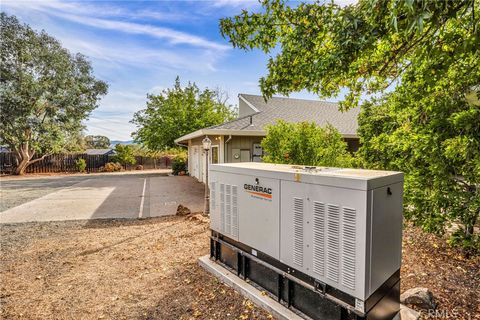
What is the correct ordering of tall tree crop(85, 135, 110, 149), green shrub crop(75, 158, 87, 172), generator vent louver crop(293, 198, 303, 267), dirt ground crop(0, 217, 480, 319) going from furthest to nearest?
tall tree crop(85, 135, 110, 149)
green shrub crop(75, 158, 87, 172)
dirt ground crop(0, 217, 480, 319)
generator vent louver crop(293, 198, 303, 267)

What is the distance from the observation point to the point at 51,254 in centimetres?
453

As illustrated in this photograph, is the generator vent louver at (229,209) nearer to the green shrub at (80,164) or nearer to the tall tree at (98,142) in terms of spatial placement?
the green shrub at (80,164)

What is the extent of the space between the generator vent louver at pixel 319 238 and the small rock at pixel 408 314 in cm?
110

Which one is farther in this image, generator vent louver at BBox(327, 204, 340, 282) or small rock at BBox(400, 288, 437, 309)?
small rock at BBox(400, 288, 437, 309)

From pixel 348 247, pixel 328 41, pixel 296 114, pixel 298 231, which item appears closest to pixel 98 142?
pixel 296 114

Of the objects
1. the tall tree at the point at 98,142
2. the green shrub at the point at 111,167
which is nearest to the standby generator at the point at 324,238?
the green shrub at the point at 111,167

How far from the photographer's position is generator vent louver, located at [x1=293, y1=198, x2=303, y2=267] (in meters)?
2.45

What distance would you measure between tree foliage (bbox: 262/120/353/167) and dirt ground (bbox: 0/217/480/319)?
2.36 m

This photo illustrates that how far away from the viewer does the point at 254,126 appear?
1056 cm

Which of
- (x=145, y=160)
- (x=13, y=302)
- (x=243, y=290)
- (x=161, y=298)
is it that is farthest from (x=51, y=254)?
(x=145, y=160)

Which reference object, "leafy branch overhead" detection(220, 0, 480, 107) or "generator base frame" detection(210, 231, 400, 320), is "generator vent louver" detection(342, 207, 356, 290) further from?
"leafy branch overhead" detection(220, 0, 480, 107)

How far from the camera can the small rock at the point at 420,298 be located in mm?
2750

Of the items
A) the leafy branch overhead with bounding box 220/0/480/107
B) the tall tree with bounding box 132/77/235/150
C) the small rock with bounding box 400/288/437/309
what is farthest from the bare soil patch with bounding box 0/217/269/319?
the tall tree with bounding box 132/77/235/150

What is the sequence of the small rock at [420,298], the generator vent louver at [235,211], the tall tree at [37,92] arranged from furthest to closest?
the tall tree at [37,92] < the generator vent louver at [235,211] < the small rock at [420,298]
